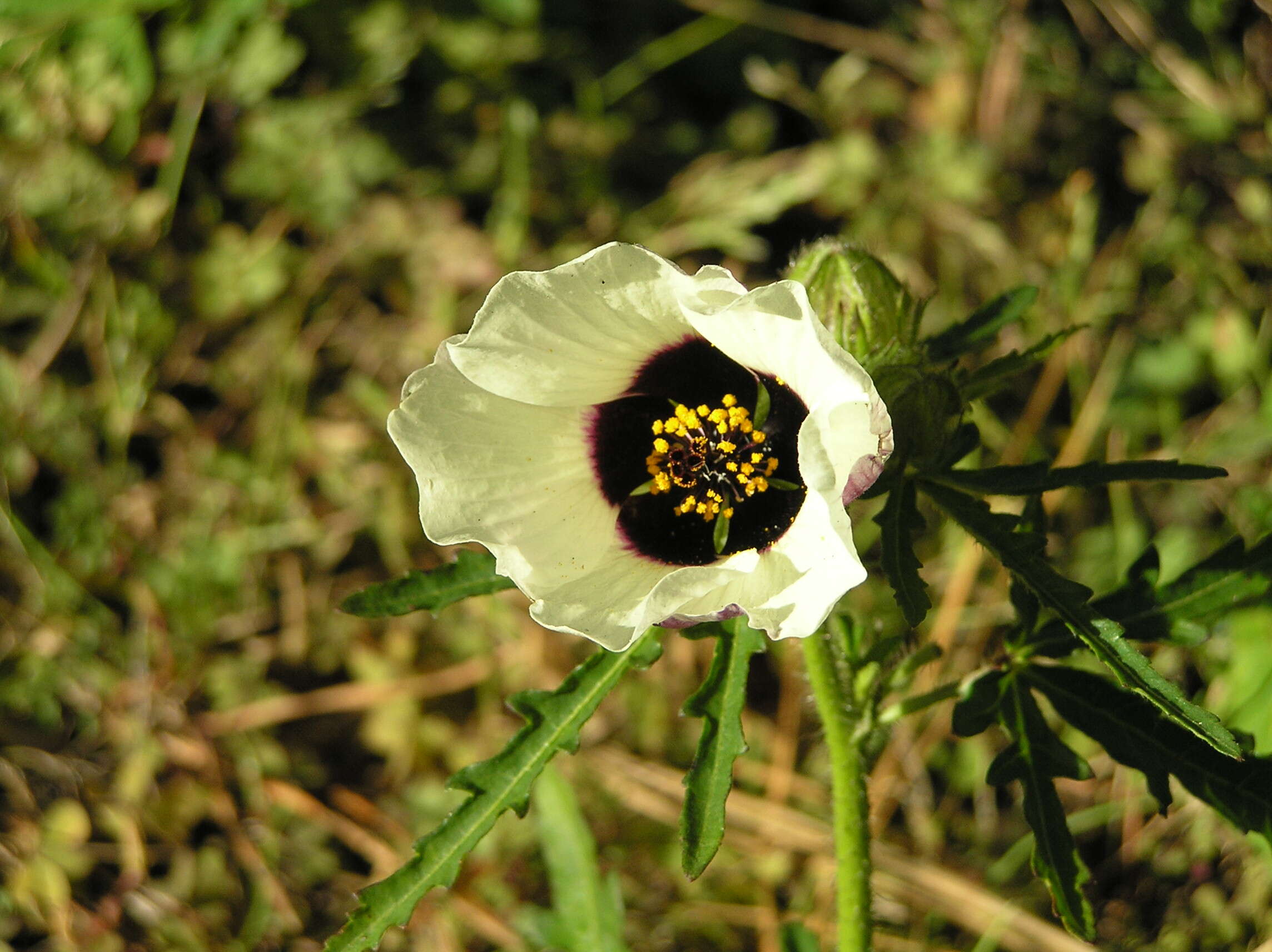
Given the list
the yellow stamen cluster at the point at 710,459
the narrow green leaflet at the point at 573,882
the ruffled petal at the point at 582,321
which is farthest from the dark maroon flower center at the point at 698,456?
the narrow green leaflet at the point at 573,882

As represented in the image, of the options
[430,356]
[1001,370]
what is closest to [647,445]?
[1001,370]

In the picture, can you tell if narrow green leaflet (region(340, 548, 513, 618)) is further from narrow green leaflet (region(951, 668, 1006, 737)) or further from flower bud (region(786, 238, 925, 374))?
narrow green leaflet (region(951, 668, 1006, 737))

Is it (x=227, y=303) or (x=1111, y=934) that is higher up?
(x=227, y=303)

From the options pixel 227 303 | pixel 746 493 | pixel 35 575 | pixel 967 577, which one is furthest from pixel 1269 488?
pixel 35 575

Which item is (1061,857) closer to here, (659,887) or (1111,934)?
(1111,934)

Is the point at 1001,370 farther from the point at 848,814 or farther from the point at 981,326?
the point at 848,814

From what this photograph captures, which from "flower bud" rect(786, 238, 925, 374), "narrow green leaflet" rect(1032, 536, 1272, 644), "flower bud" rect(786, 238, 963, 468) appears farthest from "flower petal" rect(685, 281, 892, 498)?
"narrow green leaflet" rect(1032, 536, 1272, 644)
